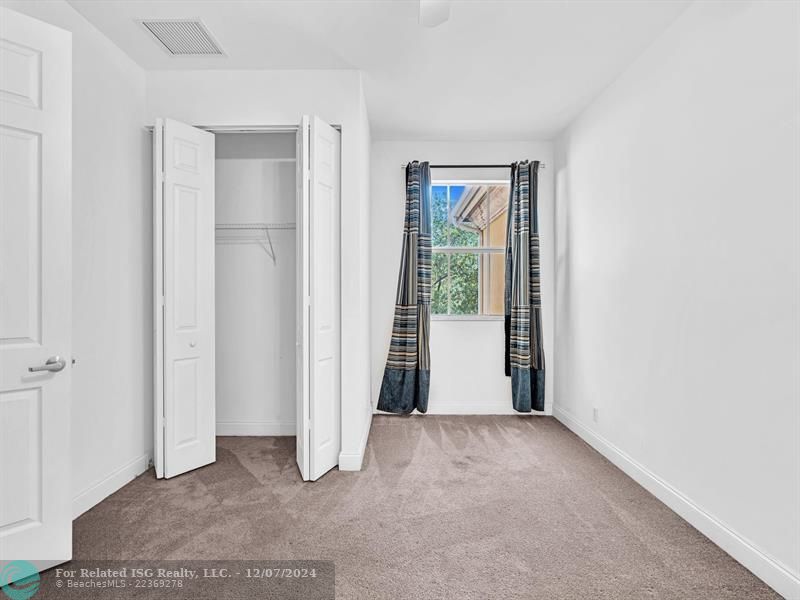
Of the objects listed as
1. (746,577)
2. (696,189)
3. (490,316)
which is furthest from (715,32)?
(490,316)

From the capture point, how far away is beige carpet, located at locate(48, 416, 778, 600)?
1.92m

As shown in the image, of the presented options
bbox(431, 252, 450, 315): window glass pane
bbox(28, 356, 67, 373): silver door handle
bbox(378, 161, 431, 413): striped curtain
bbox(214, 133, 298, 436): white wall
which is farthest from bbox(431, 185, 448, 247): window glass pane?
bbox(28, 356, 67, 373): silver door handle

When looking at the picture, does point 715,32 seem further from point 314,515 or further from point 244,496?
point 244,496

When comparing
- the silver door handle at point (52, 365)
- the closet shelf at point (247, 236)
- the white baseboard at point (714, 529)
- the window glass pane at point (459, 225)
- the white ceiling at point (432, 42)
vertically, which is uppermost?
the white ceiling at point (432, 42)

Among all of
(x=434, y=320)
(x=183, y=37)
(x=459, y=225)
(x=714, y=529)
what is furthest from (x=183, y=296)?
(x=714, y=529)

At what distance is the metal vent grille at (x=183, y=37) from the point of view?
261 centimetres

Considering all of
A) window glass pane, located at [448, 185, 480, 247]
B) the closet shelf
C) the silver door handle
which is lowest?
the silver door handle

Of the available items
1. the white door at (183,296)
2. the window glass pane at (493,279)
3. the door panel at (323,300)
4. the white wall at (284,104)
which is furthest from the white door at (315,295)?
the window glass pane at (493,279)

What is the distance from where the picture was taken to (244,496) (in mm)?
2699

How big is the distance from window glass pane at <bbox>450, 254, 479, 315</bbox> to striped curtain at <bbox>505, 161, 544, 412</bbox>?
1.31ft

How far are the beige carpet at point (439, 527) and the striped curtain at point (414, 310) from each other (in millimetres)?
1034

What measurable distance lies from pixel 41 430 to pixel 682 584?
271cm

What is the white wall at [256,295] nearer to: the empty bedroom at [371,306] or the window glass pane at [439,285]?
the empty bedroom at [371,306]

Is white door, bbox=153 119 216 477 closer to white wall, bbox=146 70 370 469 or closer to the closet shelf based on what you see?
white wall, bbox=146 70 370 469
